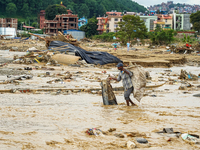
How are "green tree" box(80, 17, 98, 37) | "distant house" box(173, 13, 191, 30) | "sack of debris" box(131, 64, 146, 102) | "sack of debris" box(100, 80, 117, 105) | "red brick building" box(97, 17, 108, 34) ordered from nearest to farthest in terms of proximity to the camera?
"sack of debris" box(131, 64, 146, 102) < "sack of debris" box(100, 80, 117, 105) < "green tree" box(80, 17, 98, 37) < "red brick building" box(97, 17, 108, 34) < "distant house" box(173, 13, 191, 30)

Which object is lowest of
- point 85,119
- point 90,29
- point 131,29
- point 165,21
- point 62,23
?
point 85,119

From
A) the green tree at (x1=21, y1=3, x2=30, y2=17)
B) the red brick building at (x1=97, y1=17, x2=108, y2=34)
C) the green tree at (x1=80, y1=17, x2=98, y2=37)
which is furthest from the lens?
the green tree at (x1=21, y1=3, x2=30, y2=17)

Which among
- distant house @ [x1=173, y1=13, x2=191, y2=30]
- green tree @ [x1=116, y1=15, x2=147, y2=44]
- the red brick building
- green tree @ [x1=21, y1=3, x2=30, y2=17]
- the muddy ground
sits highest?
green tree @ [x1=21, y1=3, x2=30, y2=17]

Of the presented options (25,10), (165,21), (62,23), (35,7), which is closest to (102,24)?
(62,23)

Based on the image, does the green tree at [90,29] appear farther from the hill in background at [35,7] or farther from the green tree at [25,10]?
the green tree at [25,10]

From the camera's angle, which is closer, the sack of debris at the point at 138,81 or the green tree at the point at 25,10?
the sack of debris at the point at 138,81

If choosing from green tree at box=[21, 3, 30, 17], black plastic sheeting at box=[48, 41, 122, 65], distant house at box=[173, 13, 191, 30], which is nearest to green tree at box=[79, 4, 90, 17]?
green tree at box=[21, 3, 30, 17]

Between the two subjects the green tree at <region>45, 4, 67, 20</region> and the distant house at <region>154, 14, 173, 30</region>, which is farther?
the green tree at <region>45, 4, 67, 20</region>

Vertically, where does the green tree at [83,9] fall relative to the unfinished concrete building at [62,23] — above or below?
above

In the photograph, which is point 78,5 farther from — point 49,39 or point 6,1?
point 49,39

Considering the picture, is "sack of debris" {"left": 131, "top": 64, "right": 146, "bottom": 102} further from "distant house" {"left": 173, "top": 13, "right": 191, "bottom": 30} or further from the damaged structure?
"distant house" {"left": 173, "top": 13, "right": 191, "bottom": 30}

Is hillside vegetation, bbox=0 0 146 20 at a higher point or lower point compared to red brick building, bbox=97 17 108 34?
higher

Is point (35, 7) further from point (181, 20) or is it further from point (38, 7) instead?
point (181, 20)

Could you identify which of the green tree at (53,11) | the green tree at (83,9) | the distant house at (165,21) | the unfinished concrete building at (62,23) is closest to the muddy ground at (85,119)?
the unfinished concrete building at (62,23)
